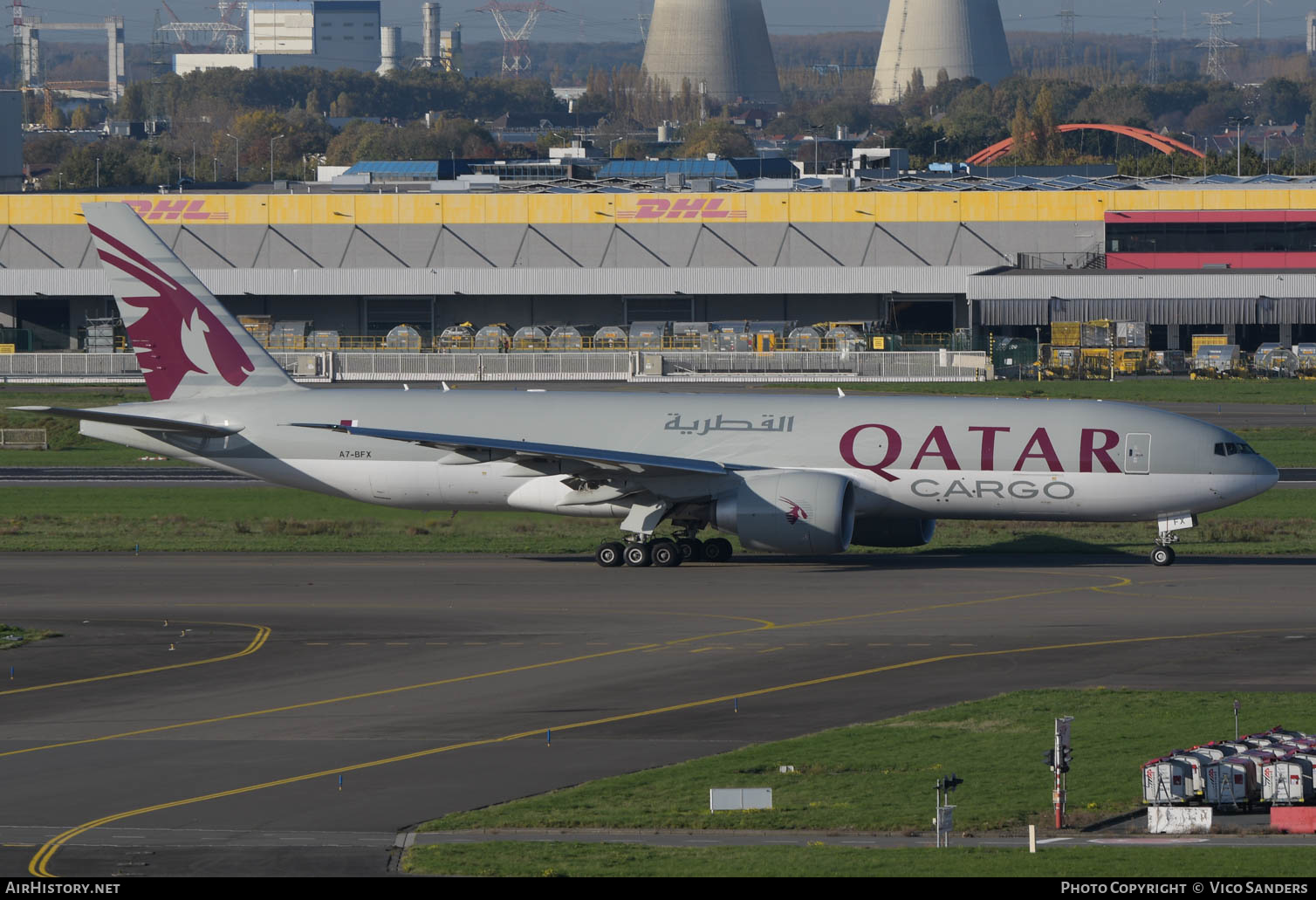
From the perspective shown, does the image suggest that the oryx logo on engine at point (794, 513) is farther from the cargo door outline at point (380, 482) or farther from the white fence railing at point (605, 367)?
the white fence railing at point (605, 367)

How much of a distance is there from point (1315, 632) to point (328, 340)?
87.2m

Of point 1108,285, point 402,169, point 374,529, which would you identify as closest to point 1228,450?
point 374,529

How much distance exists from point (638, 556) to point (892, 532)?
7.11 meters

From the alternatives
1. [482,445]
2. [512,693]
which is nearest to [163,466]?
[482,445]

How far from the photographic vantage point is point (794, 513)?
43969 mm

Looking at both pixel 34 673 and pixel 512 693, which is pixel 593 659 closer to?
pixel 512 693

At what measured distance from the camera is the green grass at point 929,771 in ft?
73.7

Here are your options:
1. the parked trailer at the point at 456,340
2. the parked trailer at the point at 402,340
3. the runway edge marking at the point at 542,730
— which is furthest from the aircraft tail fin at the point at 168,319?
the parked trailer at the point at 402,340

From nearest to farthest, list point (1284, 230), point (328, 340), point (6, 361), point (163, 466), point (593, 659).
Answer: point (593, 659), point (163, 466), point (6, 361), point (328, 340), point (1284, 230)

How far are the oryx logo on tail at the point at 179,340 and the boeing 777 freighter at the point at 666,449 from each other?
51mm

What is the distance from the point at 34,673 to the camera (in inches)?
1286

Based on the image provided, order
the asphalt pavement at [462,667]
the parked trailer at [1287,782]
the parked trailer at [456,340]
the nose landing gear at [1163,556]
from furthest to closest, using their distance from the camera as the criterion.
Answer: the parked trailer at [456,340], the nose landing gear at [1163,556], the asphalt pavement at [462,667], the parked trailer at [1287,782]

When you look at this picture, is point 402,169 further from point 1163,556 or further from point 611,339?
point 1163,556

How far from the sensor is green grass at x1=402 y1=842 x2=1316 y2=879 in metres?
19.0
